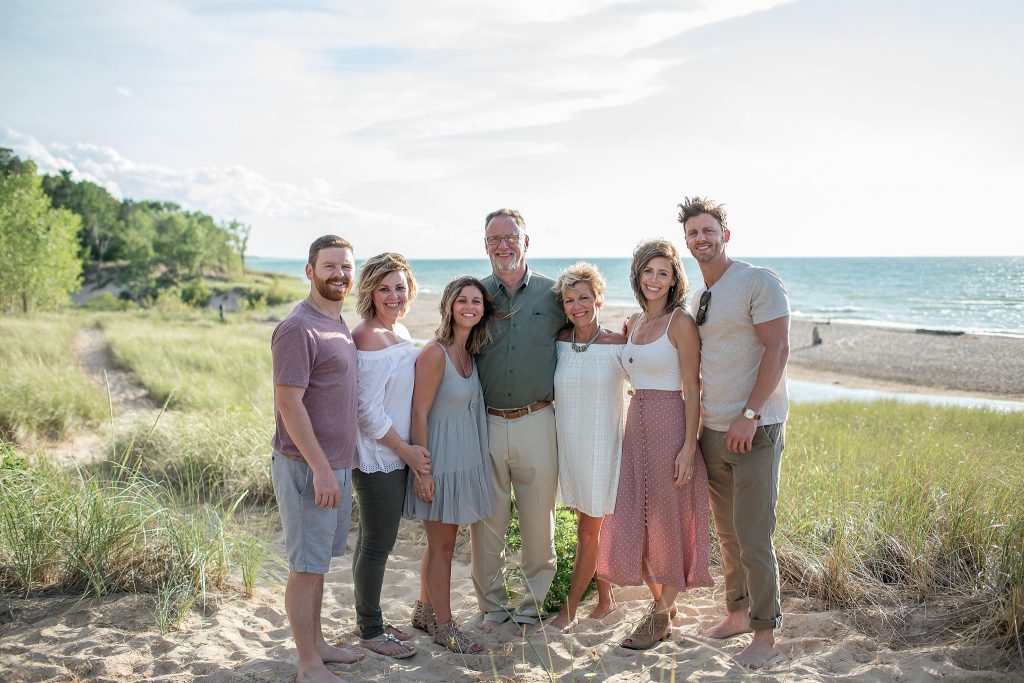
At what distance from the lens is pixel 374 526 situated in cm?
411

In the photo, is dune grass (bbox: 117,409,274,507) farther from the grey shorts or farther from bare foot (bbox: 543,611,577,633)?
bare foot (bbox: 543,611,577,633)

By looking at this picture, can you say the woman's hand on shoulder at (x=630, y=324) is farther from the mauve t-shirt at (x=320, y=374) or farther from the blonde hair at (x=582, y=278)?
the mauve t-shirt at (x=320, y=374)

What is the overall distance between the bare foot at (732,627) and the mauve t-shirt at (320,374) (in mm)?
2585

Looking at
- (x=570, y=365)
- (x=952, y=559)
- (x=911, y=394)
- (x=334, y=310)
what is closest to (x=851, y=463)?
(x=952, y=559)

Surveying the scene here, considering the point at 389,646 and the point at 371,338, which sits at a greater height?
the point at 371,338

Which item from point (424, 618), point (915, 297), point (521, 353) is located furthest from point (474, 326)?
point (915, 297)

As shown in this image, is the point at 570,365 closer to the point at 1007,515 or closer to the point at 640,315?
the point at 640,315

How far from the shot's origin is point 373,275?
4.10 m

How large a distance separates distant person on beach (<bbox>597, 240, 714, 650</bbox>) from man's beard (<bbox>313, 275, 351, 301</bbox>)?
1752 mm

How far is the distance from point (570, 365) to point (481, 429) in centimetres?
73

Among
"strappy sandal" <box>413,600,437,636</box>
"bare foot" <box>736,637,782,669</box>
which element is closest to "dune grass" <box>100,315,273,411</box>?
"strappy sandal" <box>413,600,437,636</box>

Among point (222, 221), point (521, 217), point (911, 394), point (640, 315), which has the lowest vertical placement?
point (911, 394)

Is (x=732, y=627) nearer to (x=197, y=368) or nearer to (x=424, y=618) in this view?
(x=424, y=618)

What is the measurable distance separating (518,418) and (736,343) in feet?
4.85
